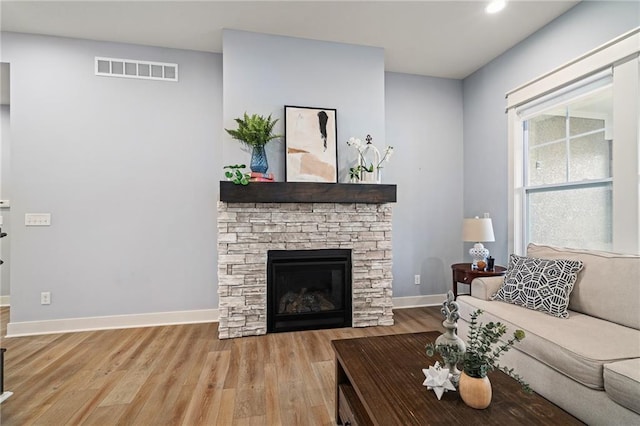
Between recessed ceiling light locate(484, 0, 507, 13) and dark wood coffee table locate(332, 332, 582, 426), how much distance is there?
2825mm

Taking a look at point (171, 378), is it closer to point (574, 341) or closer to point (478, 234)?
point (574, 341)

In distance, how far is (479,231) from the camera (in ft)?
9.99

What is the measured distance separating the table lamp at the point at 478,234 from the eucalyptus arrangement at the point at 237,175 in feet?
7.55

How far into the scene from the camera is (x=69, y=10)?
2605 millimetres

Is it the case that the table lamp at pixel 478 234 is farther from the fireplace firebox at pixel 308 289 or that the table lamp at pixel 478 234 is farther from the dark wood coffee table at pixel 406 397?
the dark wood coffee table at pixel 406 397

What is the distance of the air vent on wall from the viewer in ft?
10.1

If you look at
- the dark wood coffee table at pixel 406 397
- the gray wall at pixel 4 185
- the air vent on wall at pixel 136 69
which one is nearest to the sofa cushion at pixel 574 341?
the dark wood coffee table at pixel 406 397

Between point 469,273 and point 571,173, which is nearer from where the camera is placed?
point 571,173

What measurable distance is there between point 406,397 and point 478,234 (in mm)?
2352

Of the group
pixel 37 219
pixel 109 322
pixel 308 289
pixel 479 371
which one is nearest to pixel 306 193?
pixel 308 289

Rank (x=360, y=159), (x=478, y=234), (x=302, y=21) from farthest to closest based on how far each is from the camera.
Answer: (x=360, y=159) < (x=478, y=234) < (x=302, y=21)

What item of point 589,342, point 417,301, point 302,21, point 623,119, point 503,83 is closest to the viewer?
point 589,342

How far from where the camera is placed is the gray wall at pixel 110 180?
9.61ft

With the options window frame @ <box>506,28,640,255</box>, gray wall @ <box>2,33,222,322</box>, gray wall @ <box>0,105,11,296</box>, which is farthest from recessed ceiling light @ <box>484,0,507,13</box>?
gray wall @ <box>0,105,11,296</box>
